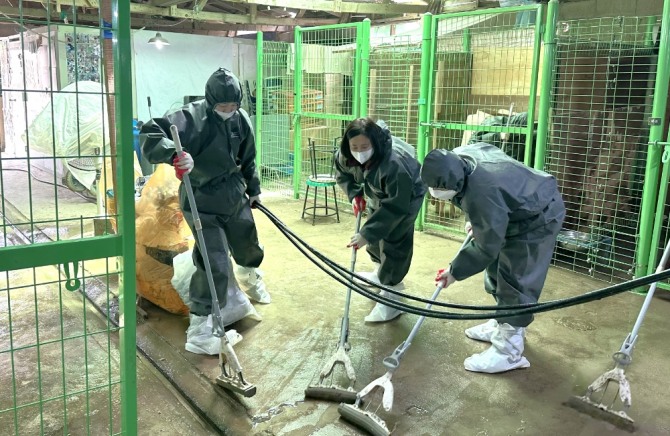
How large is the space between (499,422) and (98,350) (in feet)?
7.52

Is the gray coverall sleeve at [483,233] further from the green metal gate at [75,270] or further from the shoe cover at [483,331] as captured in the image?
the green metal gate at [75,270]

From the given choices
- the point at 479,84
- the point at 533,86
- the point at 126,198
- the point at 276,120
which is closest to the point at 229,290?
the point at 126,198

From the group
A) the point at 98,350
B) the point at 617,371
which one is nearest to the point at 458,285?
the point at 617,371

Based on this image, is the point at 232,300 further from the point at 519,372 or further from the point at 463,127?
the point at 463,127

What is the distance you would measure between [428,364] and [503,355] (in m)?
0.43

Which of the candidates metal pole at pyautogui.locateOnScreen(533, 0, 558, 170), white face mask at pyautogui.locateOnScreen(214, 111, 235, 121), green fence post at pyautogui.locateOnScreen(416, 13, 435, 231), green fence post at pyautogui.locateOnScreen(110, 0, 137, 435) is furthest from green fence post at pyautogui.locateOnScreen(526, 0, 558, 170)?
green fence post at pyautogui.locateOnScreen(110, 0, 137, 435)

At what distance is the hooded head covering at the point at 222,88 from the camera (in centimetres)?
294

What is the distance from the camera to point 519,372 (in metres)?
3.09

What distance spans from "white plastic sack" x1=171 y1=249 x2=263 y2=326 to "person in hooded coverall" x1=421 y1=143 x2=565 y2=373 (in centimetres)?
144

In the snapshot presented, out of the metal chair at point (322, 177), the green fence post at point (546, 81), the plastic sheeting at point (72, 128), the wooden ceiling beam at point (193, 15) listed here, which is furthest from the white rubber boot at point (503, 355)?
the wooden ceiling beam at point (193, 15)

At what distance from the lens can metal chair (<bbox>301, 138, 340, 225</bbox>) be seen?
6047 mm

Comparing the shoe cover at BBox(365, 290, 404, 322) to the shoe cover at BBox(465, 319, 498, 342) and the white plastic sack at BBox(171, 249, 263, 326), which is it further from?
the white plastic sack at BBox(171, 249, 263, 326)

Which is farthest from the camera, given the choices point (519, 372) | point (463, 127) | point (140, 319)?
point (463, 127)

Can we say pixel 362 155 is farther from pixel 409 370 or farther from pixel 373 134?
pixel 409 370
